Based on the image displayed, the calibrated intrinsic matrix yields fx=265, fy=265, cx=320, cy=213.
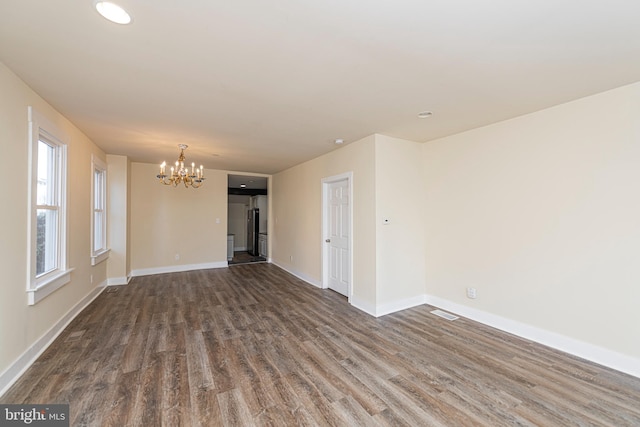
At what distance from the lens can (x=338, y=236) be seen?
4.61 meters

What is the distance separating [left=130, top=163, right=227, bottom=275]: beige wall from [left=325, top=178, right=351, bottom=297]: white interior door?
3.12 m

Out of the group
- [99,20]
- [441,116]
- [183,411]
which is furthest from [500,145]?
[183,411]

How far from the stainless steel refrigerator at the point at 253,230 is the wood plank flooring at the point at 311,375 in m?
5.27

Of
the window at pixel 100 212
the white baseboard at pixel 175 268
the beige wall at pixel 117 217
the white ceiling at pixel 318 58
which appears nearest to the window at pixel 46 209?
the white ceiling at pixel 318 58

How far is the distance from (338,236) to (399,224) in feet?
3.77

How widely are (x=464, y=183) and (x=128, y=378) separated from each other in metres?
4.18


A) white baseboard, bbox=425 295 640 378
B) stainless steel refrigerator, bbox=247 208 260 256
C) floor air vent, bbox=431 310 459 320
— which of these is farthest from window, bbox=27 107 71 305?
stainless steel refrigerator, bbox=247 208 260 256

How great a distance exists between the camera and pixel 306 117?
302 centimetres

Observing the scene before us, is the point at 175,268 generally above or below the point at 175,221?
below

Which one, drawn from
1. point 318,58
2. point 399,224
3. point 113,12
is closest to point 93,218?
point 113,12

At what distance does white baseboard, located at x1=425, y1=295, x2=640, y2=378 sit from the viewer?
231 centimetres

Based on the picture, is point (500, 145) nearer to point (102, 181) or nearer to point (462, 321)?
point (462, 321)

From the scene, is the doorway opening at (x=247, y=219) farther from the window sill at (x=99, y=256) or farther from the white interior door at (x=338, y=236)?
the white interior door at (x=338, y=236)

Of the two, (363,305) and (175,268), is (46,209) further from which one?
(363,305)
